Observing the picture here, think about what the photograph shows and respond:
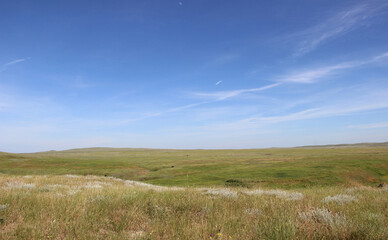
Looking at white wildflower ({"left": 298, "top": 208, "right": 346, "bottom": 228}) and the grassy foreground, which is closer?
the grassy foreground

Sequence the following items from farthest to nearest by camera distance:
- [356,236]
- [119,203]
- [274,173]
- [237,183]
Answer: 1. [274,173]
2. [237,183]
3. [119,203]
4. [356,236]

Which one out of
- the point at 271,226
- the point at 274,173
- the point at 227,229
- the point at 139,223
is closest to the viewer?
the point at 271,226

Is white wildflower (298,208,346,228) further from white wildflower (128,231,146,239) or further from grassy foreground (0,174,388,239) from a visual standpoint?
white wildflower (128,231,146,239)

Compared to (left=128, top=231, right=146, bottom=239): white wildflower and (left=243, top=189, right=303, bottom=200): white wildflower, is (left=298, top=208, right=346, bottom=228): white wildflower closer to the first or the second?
(left=243, top=189, right=303, bottom=200): white wildflower

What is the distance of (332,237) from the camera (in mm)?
4352

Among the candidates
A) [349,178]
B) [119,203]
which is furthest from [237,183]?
[119,203]

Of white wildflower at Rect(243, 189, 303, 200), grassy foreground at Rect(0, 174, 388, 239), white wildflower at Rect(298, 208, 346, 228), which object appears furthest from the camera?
white wildflower at Rect(243, 189, 303, 200)

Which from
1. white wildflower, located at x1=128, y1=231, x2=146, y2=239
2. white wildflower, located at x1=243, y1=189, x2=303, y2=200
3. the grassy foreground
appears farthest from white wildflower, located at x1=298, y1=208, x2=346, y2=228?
white wildflower, located at x1=128, y1=231, x2=146, y2=239

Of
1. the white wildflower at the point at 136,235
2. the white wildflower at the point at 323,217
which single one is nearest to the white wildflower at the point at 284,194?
the white wildflower at the point at 323,217

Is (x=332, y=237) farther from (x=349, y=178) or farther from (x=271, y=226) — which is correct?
(x=349, y=178)

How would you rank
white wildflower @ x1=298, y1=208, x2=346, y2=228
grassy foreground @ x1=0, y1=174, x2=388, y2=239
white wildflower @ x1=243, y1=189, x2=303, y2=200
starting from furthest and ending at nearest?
white wildflower @ x1=243, y1=189, x2=303, y2=200 < white wildflower @ x1=298, y1=208, x2=346, y2=228 < grassy foreground @ x1=0, y1=174, x2=388, y2=239

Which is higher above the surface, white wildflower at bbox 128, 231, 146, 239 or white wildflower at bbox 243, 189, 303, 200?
white wildflower at bbox 128, 231, 146, 239

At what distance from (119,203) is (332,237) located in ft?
20.3

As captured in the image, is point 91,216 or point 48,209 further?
point 48,209
